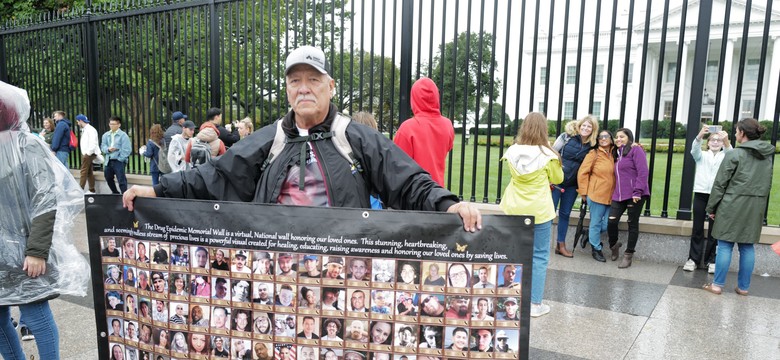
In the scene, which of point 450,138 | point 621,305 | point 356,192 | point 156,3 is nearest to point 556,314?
point 621,305

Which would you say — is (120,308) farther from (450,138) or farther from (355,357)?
(450,138)

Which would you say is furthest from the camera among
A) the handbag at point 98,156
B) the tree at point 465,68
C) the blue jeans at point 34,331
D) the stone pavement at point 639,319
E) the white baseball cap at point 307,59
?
the handbag at point 98,156

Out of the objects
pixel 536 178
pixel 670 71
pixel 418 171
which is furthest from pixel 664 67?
pixel 418 171

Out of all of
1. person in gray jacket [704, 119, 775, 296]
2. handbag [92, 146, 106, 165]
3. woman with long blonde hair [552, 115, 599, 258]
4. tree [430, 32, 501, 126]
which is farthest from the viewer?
handbag [92, 146, 106, 165]

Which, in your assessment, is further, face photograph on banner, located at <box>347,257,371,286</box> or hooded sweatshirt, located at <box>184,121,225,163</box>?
hooded sweatshirt, located at <box>184,121,225,163</box>

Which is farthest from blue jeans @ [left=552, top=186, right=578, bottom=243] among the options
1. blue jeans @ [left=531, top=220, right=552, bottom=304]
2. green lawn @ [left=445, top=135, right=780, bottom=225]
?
blue jeans @ [left=531, top=220, right=552, bottom=304]

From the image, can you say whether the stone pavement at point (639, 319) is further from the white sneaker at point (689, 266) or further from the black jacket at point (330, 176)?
the black jacket at point (330, 176)

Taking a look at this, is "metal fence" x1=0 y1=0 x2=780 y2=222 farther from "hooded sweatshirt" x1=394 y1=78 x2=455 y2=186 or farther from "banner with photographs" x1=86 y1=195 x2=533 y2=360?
"banner with photographs" x1=86 y1=195 x2=533 y2=360

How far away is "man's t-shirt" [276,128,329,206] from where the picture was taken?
7.73ft

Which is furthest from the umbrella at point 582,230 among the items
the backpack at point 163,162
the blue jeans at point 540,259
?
the backpack at point 163,162

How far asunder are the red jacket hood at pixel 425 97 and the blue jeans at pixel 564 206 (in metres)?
2.60

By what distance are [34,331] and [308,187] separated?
76.4 inches

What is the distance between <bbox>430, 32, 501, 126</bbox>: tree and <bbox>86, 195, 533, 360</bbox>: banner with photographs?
5092 mm

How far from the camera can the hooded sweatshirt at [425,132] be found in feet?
16.0
